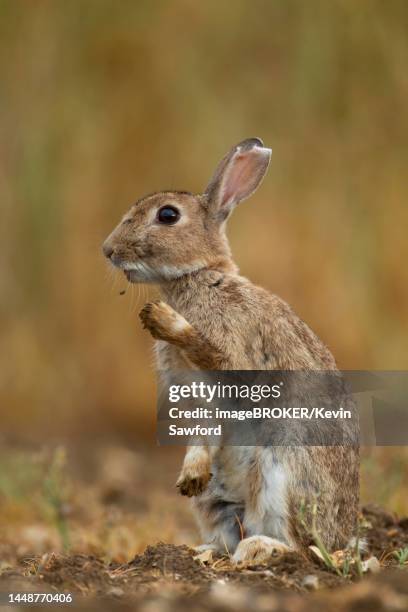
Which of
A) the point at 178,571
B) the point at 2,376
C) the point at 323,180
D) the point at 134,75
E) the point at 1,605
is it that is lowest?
the point at 1,605

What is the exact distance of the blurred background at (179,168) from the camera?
1198 cm

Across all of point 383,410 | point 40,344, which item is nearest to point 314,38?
point 40,344

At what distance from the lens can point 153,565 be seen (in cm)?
507

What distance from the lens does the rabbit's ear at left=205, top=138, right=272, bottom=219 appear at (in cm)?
652

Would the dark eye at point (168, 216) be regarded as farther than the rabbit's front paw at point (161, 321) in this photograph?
Yes

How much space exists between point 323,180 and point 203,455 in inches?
275

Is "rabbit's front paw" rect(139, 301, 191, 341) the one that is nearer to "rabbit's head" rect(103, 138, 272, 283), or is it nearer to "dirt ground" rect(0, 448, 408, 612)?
"rabbit's head" rect(103, 138, 272, 283)

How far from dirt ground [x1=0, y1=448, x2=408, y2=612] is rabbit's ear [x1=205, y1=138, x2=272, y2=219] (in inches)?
66.7

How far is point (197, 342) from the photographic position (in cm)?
570

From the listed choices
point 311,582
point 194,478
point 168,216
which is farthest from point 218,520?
point 168,216

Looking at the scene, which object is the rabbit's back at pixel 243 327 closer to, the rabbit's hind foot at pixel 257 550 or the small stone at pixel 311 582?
the rabbit's hind foot at pixel 257 550

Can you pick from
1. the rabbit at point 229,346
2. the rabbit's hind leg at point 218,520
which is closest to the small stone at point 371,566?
the rabbit at point 229,346

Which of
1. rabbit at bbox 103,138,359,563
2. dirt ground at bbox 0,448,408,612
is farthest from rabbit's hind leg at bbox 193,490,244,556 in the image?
dirt ground at bbox 0,448,408,612

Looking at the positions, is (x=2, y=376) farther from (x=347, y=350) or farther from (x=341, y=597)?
(x=341, y=597)
